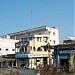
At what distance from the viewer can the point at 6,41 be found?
4406cm

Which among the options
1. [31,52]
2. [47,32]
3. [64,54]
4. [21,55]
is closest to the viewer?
[64,54]

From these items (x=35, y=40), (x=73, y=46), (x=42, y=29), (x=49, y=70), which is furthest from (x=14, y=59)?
(x=49, y=70)

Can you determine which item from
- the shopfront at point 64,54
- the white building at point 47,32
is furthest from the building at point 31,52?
the white building at point 47,32

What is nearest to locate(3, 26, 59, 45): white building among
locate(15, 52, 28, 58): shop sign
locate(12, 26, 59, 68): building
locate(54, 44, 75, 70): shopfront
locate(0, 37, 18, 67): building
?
locate(0, 37, 18, 67): building

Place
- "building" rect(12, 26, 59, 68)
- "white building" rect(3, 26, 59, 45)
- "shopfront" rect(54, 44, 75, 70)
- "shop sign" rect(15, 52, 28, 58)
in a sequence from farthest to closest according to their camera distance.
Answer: "white building" rect(3, 26, 59, 45)
"shop sign" rect(15, 52, 28, 58)
"building" rect(12, 26, 59, 68)
"shopfront" rect(54, 44, 75, 70)

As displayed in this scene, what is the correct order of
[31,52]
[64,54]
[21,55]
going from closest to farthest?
[64,54] < [31,52] < [21,55]

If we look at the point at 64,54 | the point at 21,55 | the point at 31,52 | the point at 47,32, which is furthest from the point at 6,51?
the point at 64,54

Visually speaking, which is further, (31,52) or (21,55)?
(21,55)

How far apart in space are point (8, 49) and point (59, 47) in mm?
17565

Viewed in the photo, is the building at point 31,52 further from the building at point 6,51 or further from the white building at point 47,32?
the white building at point 47,32

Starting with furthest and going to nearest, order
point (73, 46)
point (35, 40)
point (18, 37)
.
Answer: point (18, 37)
point (35, 40)
point (73, 46)

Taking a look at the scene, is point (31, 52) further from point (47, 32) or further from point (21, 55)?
point (47, 32)

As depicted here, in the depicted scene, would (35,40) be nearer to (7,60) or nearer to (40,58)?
(40,58)

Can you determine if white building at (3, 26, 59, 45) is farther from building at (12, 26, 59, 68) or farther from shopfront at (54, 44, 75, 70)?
shopfront at (54, 44, 75, 70)
